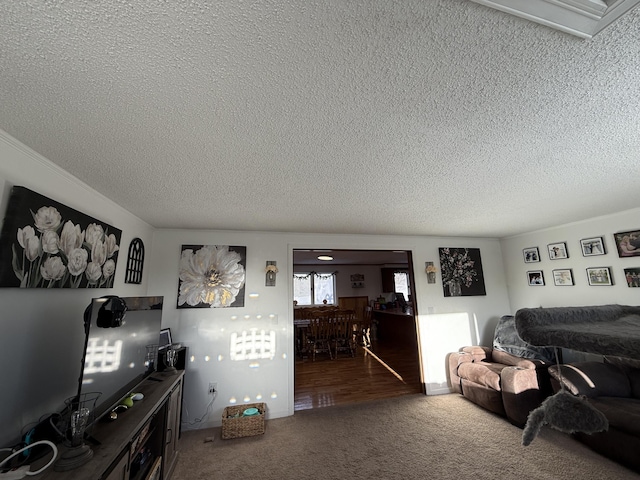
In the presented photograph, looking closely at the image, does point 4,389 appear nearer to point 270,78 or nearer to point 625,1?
point 270,78

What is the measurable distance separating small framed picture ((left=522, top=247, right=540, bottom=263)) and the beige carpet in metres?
2.28

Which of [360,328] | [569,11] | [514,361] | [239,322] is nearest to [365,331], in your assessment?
[360,328]

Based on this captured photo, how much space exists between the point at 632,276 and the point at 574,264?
0.58 metres

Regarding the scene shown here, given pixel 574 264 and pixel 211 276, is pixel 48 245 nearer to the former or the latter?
pixel 211 276

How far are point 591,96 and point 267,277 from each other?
3.23 metres

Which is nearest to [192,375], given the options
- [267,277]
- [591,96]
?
[267,277]

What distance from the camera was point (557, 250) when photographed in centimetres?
366

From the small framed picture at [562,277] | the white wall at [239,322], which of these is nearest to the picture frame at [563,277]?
the small framed picture at [562,277]

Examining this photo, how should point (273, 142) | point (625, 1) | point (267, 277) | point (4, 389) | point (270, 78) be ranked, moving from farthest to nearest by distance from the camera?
point (267, 277) < point (273, 142) < point (4, 389) < point (270, 78) < point (625, 1)

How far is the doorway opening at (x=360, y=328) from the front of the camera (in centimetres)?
401

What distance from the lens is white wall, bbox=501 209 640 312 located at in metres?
3.00

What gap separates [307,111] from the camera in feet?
4.02

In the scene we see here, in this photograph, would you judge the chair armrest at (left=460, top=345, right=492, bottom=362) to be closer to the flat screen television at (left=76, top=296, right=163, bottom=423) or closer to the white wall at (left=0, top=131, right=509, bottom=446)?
the white wall at (left=0, top=131, right=509, bottom=446)

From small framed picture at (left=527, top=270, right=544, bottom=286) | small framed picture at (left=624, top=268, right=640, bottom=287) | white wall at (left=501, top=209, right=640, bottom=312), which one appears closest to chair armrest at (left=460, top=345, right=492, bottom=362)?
white wall at (left=501, top=209, right=640, bottom=312)
